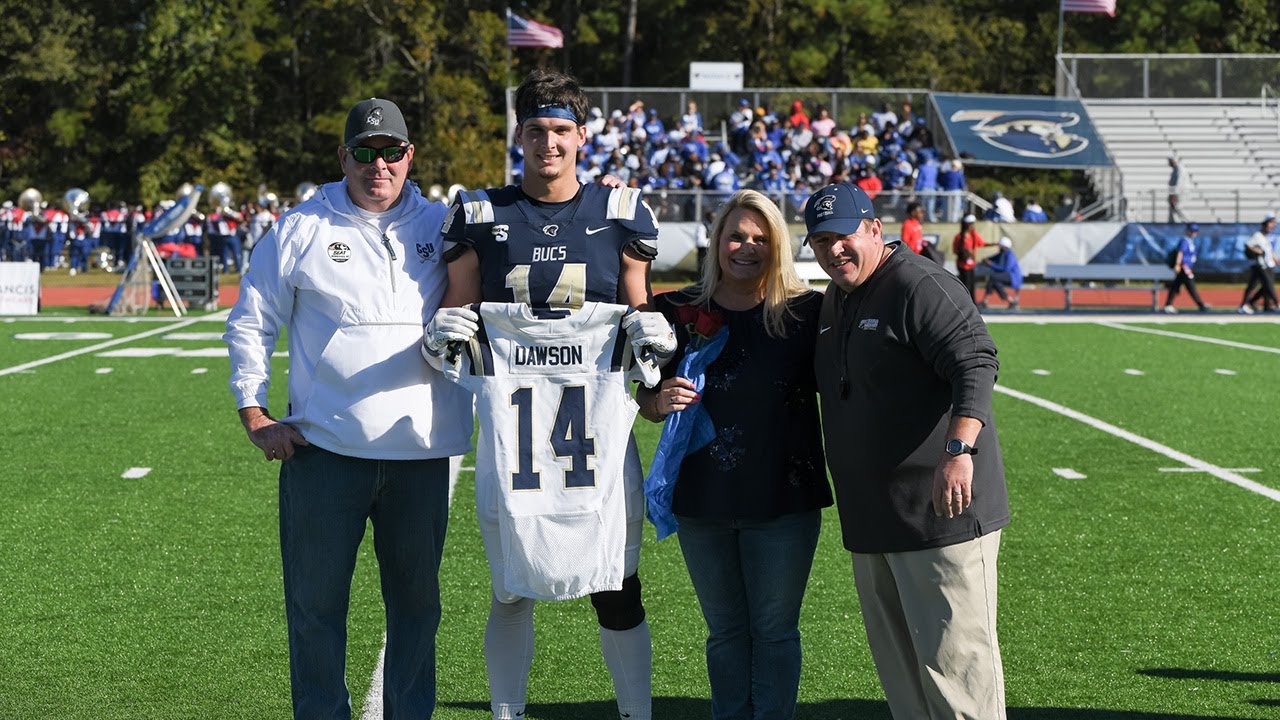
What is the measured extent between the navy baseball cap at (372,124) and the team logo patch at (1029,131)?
3185 cm

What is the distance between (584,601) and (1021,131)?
3106cm

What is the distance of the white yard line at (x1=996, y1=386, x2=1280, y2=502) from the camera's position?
890cm

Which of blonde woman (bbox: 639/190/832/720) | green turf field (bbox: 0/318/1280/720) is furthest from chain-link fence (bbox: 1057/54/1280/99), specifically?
blonde woman (bbox: 639/190/832/720)

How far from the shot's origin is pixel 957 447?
370cm

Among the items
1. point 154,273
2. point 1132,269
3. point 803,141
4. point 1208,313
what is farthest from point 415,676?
point 803,141

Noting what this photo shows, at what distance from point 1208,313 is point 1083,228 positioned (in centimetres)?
474

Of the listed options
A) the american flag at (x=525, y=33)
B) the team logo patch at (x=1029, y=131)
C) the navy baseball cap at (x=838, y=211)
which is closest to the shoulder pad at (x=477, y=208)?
the navy baseball cap at (x=838, y=211)

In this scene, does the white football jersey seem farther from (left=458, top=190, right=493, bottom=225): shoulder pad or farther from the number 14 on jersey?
(left=458, top=190, right=493, bottom=225): shoulder pad

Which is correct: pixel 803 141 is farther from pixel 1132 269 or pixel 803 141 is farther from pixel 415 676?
pixel 415 676

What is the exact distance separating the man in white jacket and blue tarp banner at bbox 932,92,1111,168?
31131 millimetres

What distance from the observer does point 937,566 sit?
3.85m

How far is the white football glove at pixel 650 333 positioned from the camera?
385 centimetres

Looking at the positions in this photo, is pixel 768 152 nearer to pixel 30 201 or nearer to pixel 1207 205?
pixel 1207 205

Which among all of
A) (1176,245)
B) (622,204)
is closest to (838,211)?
(622,204)
